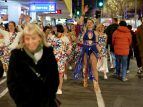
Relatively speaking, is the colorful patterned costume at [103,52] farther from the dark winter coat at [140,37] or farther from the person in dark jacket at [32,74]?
the person in dark jacket at [32,74]

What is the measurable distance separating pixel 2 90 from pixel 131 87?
155 inches

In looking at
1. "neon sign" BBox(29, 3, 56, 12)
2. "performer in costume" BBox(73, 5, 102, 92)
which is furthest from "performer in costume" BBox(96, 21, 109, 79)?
"neon sign" BBox(29, 3, 56, 12)

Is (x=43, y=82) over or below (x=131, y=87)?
over

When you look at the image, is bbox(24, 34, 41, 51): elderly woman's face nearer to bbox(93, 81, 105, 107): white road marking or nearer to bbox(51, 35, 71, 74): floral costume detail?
bbox(93, 81, 105, 107): white road marking

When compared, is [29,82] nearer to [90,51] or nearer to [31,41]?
[31,41]

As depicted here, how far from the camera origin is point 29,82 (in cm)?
268

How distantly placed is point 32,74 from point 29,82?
101 mm

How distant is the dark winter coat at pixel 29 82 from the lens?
A: 2608 millimetres

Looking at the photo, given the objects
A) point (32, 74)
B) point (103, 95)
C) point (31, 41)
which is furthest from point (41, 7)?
point (32, 74)

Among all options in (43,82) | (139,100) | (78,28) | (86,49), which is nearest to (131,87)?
(139,100)

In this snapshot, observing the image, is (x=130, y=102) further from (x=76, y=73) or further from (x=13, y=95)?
(x=13, y=95)

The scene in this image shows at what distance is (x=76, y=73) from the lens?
7.20 m

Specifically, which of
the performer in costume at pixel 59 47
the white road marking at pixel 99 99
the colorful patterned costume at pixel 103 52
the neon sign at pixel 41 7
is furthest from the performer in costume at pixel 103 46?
the neon sign at pixel 41 7

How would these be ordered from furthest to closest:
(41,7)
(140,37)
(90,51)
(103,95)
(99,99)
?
(41,7) < (140,37) < (90,51) < (103,95) < (99,99)
